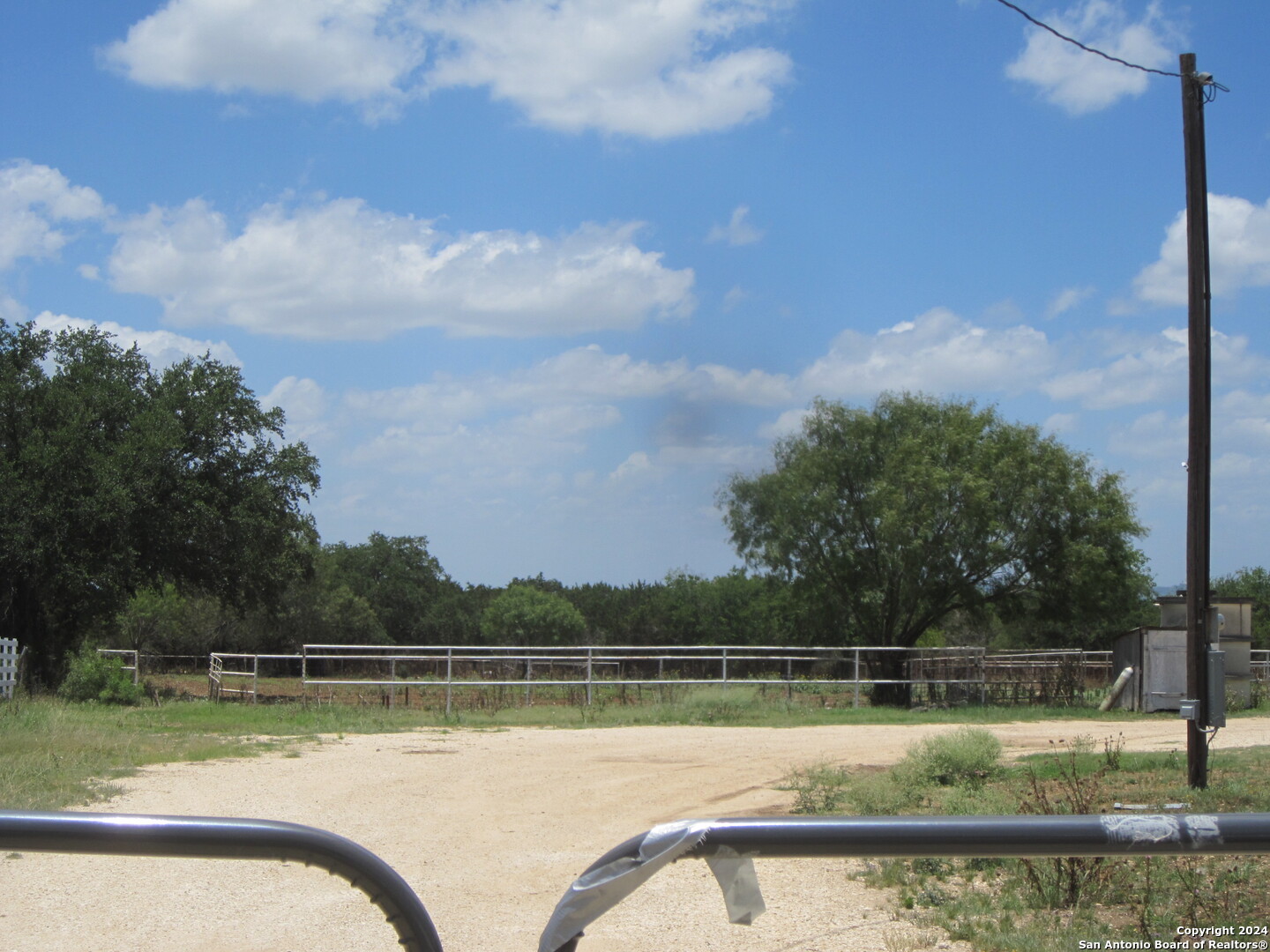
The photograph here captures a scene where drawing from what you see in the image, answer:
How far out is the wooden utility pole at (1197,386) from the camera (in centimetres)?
944

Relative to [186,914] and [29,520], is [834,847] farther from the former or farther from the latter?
[29,520]

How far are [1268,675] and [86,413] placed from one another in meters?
30.8

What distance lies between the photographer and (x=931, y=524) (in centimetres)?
2783

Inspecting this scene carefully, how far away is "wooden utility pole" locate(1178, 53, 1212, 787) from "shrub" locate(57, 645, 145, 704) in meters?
19.2

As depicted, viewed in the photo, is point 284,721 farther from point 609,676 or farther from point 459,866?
point 459,866

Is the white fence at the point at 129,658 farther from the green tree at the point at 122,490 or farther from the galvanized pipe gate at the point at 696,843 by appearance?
the galvanized pipe gate at the point at 696,843

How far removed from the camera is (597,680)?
20.3 metres

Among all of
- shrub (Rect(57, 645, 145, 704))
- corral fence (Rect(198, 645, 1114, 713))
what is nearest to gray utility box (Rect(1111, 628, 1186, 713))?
corral fence (Rect(198, 645, 1114, 713))

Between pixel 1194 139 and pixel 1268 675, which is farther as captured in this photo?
pixel 1268 675

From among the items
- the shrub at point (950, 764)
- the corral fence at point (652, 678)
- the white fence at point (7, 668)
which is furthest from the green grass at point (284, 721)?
the white fence at point (7, 668)

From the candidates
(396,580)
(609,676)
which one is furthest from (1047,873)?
(396,580)

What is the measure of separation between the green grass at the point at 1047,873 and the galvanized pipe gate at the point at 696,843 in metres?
1.49

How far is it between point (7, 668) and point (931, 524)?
2068cm

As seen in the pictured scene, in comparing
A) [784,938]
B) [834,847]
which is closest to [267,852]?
[834,847]
